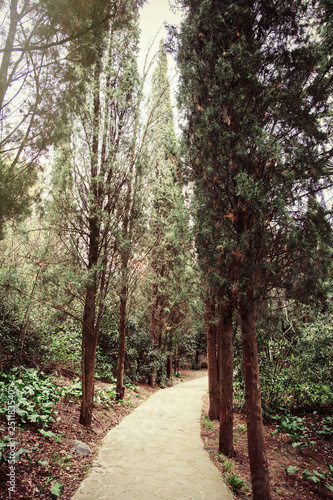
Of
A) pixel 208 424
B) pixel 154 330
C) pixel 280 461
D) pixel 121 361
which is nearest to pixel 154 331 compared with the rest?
pixel 154 330

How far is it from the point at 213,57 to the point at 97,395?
731 centimetres

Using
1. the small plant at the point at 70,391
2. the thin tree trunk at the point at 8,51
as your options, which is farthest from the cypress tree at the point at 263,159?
the small plant at the point at 70,391

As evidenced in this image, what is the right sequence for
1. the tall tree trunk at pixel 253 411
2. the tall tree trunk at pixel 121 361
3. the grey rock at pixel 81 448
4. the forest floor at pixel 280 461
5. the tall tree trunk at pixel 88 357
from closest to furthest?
the tall tree trunk at pixel 253 411, the forest floor at pixel 280 461, the grey rock at pixel 81 448, the tall tree trunk at pixel 88 357, the tall tree trunk at pixel 121 361

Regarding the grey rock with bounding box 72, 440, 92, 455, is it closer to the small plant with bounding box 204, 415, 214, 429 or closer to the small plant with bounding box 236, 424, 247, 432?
the small plant with bounding box 204, 415, 214, 429

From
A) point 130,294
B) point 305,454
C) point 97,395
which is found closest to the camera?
point 305,454

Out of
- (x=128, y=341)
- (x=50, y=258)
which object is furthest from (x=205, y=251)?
(x=128, y=341)

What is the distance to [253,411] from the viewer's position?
3557mm

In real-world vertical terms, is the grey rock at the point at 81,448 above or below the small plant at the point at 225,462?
above

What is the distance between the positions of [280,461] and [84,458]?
127 inches

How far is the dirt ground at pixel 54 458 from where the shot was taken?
279cm

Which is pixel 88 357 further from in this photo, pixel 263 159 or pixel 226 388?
pixel 263 159

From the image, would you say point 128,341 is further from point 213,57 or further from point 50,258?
point 213,57

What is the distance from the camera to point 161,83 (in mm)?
7992

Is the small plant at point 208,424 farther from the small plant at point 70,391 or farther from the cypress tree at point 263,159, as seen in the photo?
the cypress tree at point 263,159
